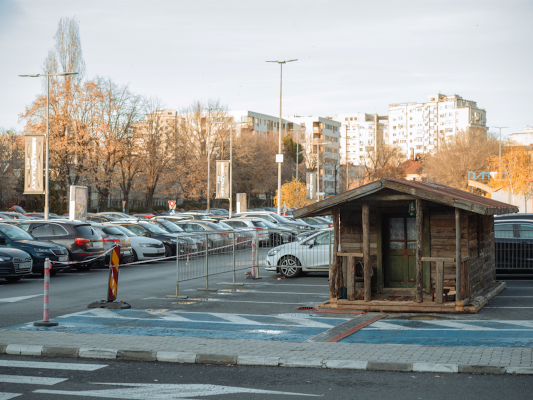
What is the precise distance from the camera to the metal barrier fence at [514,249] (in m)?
18.2

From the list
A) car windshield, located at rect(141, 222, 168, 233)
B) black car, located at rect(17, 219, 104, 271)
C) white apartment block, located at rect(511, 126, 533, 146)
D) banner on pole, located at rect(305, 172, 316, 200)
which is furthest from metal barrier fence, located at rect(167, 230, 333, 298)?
white apartment block, located at rect(511, 126, 533, 146)

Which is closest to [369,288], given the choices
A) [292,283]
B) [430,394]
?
[292,283]

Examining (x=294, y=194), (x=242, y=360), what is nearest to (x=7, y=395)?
(x=242, y=360)

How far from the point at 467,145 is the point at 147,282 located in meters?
73.3

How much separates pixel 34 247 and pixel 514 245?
14234mm

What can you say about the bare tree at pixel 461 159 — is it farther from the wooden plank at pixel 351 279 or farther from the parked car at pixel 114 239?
the wooden plank at pixel 351 279

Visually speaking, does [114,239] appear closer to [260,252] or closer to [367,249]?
[260,252]

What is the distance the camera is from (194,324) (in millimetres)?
11469

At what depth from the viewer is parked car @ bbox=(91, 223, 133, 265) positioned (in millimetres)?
23016

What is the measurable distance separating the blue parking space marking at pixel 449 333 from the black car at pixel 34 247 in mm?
12107

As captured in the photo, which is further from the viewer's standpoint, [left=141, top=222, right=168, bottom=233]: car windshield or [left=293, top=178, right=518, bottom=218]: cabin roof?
[left=141, top=222, right=168, bottom=233]: car windshield

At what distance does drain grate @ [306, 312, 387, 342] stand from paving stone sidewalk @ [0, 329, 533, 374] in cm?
49

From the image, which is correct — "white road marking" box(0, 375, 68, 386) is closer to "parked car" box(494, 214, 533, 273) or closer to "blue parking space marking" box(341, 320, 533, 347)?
"blue parking space marking" box(341, 320, 533, 347)

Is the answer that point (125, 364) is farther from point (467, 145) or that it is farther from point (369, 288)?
point (467, 145)
